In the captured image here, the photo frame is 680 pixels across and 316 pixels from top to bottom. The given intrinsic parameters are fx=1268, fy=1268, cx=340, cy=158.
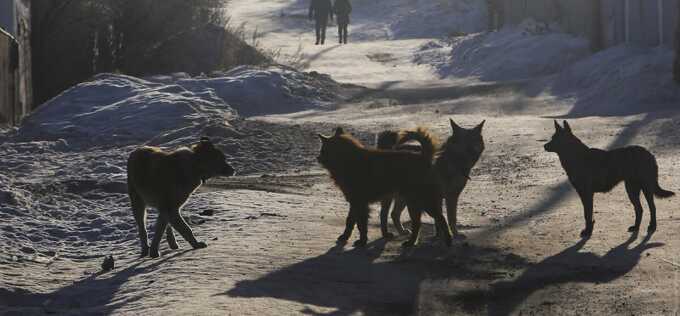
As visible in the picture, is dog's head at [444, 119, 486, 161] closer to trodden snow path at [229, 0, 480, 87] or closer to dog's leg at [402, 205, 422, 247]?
dog's leg at [402, 205, 422, 247]

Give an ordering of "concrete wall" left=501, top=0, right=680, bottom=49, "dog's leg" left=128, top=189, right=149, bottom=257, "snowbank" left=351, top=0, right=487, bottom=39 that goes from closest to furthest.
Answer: "dog's leg" left=128, top=189, right=149, bottom=257
"concrete wall" left=501, top=0, right=680, bottom=49
"snowbank" left=351, top=0, right=487, bottom=39

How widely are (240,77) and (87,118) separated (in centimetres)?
523

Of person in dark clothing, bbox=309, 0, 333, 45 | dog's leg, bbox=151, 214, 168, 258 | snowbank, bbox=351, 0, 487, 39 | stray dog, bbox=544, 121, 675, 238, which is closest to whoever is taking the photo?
dog's leg, bbox=151, 214, 168, 258

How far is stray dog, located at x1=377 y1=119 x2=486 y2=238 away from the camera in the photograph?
11156 mm

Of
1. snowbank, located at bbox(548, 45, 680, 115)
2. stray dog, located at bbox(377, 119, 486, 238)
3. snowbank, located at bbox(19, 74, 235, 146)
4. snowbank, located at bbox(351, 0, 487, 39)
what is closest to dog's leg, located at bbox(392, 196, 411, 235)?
stray dog, located at bbox(377, 119, 486, 238)

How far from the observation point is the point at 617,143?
674 inches

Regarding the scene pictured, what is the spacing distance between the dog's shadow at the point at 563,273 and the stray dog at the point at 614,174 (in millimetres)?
505

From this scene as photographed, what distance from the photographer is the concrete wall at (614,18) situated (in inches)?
1066

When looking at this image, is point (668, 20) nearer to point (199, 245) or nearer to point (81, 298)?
point (199, 245)

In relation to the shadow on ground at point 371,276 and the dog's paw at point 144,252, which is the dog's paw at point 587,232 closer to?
the shadow on ground at point 371,276

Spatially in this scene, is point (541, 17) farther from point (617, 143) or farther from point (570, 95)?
point (617, 143)

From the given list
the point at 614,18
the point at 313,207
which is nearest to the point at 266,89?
the point at 614,18

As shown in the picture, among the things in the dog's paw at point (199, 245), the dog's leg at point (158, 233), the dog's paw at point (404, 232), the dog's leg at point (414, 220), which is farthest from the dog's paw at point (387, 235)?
the dog's leg at point (158, 233)

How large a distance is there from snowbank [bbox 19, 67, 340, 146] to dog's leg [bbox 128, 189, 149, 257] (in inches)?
302
